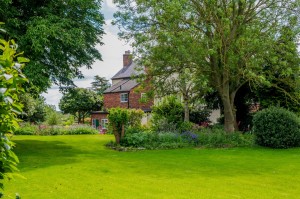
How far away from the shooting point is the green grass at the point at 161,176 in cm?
809

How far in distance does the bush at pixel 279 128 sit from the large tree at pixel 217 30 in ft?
9.43

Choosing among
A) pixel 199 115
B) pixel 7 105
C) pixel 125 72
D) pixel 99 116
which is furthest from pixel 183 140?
pixel 125 72

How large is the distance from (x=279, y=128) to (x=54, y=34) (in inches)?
482

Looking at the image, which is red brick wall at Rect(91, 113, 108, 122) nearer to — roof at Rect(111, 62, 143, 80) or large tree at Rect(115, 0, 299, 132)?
roof at Rect(111, 62, 143, 80)

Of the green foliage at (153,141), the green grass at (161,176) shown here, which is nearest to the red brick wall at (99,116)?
the green foliage at (153,141)

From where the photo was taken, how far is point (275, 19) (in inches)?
870

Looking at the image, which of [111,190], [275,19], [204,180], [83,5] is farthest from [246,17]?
[111,190]

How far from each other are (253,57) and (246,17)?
8.76 ft

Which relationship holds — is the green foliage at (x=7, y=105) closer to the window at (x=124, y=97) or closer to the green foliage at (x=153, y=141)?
the green foliage at (x=153, y=141)

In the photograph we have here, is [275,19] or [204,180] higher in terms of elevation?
[275,19]

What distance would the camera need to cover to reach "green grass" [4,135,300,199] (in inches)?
319

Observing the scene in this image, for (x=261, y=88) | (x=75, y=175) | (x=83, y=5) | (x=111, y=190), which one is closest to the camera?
(x=111, y=190)

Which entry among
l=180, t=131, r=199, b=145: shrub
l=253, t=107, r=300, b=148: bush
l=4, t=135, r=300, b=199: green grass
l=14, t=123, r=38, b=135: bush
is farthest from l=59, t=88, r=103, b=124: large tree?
l=4, t=135, r=300, b=199: green grass

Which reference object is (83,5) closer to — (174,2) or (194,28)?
(174,2)
